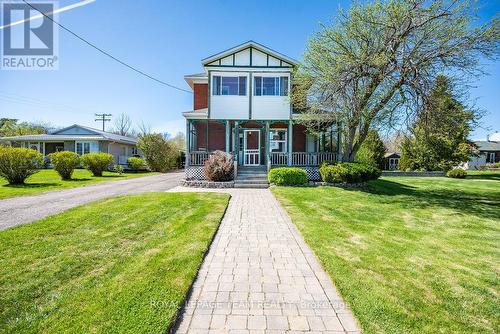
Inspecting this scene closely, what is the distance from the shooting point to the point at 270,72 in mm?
Answer: 16828

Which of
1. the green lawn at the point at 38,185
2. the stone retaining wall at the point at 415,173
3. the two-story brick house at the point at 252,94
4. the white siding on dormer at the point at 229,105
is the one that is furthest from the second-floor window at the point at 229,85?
the stone retaining wall at the point at 415,173

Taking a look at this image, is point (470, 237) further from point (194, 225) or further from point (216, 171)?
point (216, 171)

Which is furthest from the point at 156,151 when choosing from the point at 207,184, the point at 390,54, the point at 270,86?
the point at 390,54

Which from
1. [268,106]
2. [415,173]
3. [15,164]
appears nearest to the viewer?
[15,164]

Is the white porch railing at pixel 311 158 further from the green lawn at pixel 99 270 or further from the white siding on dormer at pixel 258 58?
the green lawn at pixel 99 270

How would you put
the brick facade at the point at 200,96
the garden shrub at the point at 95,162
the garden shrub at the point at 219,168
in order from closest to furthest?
the garden shrub at the point at 219,168, the brick facade at the point at 200,96, the garden shrub at the point at 95,162

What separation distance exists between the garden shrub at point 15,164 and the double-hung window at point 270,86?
14.3 metres

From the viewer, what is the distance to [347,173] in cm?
1346

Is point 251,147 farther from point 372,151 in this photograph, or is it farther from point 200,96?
point 372,151

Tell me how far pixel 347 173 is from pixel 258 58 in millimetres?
9711

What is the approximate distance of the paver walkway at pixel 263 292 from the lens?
110 inches

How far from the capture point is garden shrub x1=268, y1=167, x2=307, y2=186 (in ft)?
45.0

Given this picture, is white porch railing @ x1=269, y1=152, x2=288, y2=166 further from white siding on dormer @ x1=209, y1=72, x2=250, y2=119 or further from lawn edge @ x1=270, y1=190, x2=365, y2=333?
lawn edge @ x1=270, y1=190, x2=365, y2=333

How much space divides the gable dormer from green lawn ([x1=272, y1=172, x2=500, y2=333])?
10.9m
